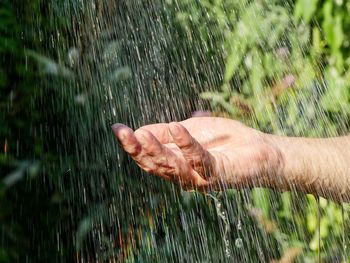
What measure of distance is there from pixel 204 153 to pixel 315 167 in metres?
0.37

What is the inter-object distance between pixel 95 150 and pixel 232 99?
53 cm

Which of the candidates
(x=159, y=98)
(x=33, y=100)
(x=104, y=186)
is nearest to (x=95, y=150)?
(x=104, y=186)

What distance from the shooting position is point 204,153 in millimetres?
1277

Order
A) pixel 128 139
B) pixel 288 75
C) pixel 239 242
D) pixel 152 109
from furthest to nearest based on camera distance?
pixel 152 109
pixel 288 75
pixel 239 242
pixel 128 139

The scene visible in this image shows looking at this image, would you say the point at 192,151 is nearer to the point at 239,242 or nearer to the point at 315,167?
the point at 315,167

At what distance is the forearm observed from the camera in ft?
4.92

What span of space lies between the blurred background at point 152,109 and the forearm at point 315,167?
1.16ft

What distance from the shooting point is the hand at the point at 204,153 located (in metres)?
1.24

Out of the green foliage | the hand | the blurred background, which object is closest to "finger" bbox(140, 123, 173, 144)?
the hand

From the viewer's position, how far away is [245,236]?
227 centimetres

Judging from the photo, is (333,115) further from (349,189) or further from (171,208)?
(349,189)

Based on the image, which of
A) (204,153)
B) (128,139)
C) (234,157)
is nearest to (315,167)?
(234,157)

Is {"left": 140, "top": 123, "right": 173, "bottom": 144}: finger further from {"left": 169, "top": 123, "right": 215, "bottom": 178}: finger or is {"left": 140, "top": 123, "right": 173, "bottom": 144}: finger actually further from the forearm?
the forearm

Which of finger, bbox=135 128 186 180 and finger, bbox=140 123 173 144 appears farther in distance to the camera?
finger, bbox=140 123 173 144
